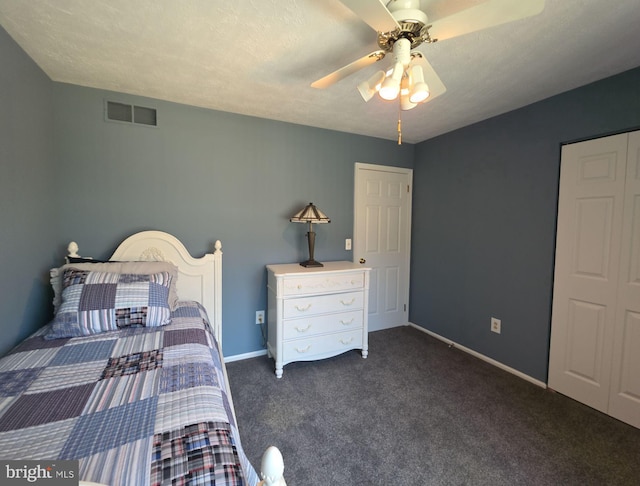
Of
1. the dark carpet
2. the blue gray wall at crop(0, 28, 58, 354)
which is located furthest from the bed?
the dark carpet

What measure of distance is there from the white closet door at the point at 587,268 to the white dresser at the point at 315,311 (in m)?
1.53

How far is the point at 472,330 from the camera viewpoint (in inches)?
111

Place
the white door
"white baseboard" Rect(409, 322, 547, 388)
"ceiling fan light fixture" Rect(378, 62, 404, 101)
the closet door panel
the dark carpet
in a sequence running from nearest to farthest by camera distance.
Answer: "ceiling fan light fixture" Rect(378, 62, 404, 101), the dark carpet, the closet door panel, "white baseboard" Rect(409, 322, 547, 388), the white door

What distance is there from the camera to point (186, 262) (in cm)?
235

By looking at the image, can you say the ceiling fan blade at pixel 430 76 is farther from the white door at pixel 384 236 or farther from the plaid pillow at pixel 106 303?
the plaid pillow at pixel 106 303

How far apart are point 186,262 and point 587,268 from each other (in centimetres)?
306

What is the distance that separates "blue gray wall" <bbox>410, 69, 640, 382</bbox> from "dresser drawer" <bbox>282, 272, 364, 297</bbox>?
1.14 metres

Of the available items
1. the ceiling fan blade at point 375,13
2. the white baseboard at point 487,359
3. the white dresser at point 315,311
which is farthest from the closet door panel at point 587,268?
the ceiling fan blade at point 375,13

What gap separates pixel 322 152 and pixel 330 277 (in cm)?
134

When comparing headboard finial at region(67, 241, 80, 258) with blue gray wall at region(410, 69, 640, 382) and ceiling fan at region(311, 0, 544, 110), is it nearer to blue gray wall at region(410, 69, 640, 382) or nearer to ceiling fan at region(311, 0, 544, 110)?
ceiling fan at region(311, 0, 544, 110)

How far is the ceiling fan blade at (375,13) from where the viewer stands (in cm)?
98

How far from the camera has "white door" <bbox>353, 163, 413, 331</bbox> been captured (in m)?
3.24

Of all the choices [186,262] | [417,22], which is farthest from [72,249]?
[417,22]

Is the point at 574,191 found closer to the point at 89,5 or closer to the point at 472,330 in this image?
the point at 472,330
